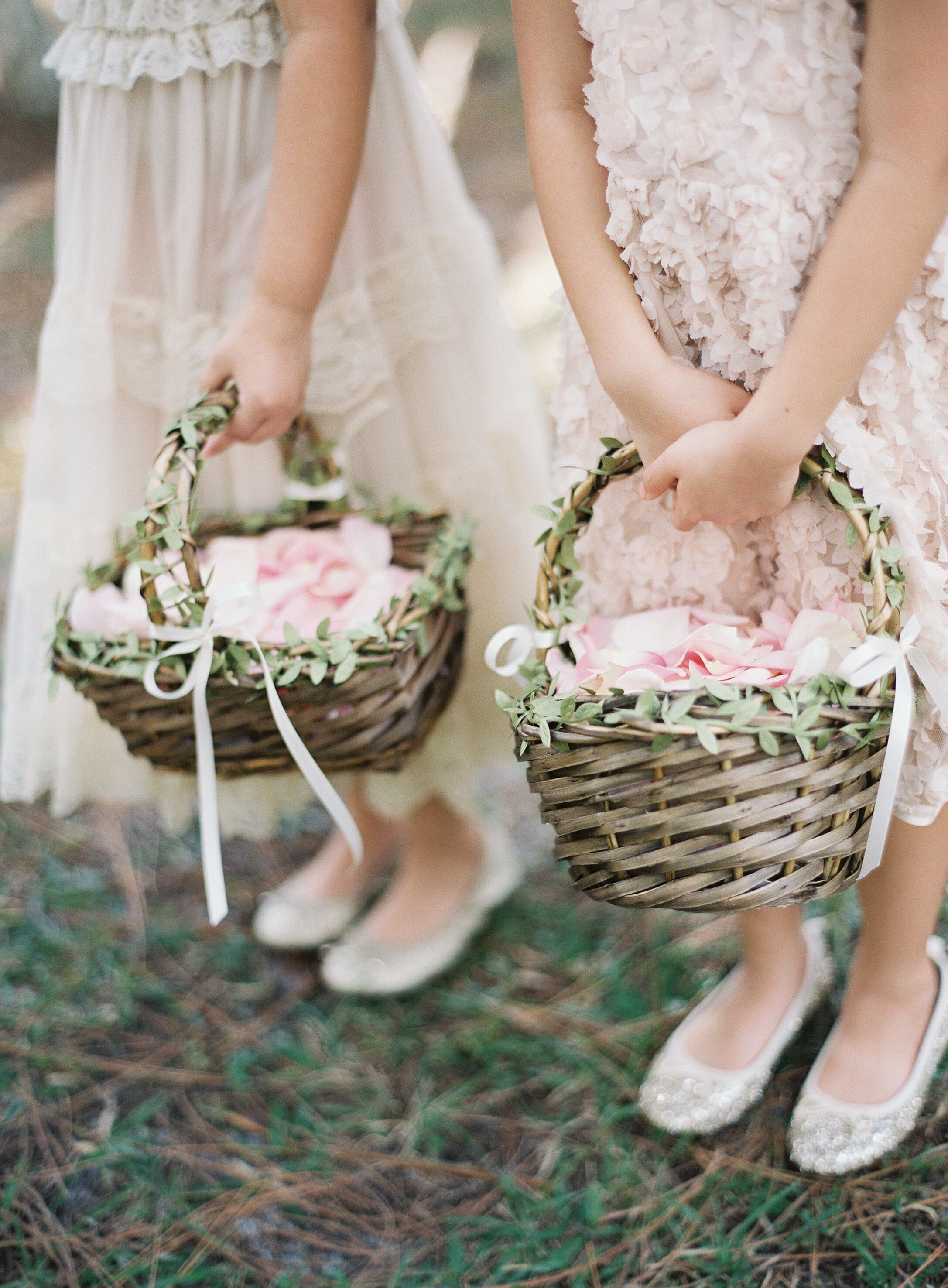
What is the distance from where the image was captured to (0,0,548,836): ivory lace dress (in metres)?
1.33

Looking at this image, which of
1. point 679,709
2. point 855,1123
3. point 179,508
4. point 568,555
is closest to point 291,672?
point 179,508

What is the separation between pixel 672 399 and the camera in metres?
0.98

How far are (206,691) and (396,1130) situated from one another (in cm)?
72

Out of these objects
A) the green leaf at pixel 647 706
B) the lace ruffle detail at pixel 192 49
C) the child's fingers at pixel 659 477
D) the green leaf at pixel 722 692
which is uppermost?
the lace ruffle detail at pixel 192 49

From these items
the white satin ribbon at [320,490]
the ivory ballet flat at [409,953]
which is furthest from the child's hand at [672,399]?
the ivory ballet flat at [409,953]

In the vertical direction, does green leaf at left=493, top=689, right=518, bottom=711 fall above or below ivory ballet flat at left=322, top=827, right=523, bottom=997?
above

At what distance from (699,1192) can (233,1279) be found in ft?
1.93

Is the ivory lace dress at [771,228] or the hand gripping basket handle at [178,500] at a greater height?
the ivory lace dress at [771,228]

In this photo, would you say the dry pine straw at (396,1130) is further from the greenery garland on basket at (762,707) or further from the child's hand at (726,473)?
the child's hand at (726,473)

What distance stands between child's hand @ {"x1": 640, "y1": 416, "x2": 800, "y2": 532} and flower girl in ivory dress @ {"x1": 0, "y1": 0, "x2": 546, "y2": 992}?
538 mm

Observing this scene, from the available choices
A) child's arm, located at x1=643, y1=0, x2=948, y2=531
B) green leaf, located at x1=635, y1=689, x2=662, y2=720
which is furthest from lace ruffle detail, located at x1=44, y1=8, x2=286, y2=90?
green leaf, located at x1=635, y1=689, x2=662, y2=720

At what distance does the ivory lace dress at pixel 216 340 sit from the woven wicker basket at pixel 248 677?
29 cm

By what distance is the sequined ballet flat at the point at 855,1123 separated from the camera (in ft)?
3.94

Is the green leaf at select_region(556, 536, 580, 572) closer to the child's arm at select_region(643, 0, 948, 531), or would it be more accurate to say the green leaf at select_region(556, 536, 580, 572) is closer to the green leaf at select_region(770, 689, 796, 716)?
the child's arm at select_region(643, 0, 948, 531)
